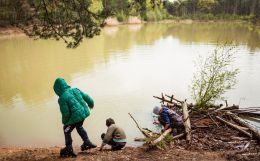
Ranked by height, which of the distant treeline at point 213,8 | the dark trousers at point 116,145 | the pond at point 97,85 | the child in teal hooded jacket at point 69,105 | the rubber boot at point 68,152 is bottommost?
the pond at point 97,85

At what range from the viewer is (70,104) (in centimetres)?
715

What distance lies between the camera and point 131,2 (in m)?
8.84

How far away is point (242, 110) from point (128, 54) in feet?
64.9

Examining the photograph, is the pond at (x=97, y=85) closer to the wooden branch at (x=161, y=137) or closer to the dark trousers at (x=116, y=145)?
the wooden branch at (x=161, y=137)

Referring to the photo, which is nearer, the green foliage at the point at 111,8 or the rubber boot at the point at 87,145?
the rubber boot at the point at 87,145

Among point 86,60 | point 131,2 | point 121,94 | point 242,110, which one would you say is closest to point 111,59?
point 86,60

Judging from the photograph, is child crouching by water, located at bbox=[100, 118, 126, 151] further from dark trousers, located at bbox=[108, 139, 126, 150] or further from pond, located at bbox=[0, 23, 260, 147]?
pond, located at bbox=[0, 23, 260, 147]

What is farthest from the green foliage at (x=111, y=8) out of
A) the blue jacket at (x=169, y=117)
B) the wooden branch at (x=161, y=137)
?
the wooden branch at (x=161, y=137)

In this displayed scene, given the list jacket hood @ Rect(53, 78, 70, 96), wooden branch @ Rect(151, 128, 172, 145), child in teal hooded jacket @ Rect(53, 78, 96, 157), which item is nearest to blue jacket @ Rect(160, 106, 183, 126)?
wooden branch @ Rect(151, 128, 172, 145)

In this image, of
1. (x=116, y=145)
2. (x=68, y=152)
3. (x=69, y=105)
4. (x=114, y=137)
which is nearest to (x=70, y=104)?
(x=69, y=105)

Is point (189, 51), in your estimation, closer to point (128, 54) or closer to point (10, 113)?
point (128, 54)

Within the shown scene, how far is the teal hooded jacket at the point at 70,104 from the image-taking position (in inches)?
281

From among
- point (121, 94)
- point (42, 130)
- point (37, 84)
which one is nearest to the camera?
point (42, 130)

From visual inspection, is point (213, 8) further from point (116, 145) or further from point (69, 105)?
point (69, 105)
